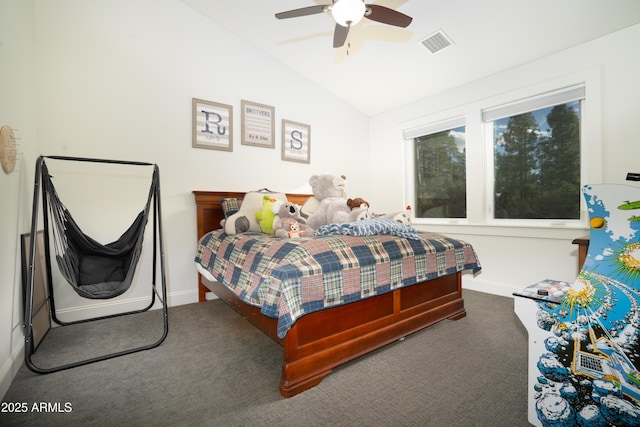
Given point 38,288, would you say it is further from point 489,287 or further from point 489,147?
point 489,147

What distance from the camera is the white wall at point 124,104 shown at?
185 cm

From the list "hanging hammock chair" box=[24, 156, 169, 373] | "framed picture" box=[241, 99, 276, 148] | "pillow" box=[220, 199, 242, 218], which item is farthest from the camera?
"framed picture" box=[241, 99, 276, 148]

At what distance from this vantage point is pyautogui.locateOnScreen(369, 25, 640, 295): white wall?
218 centimetres

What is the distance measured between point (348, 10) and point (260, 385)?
2.17 m

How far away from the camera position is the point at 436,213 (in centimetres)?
362

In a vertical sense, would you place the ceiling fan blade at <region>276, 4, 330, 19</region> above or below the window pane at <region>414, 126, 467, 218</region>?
above

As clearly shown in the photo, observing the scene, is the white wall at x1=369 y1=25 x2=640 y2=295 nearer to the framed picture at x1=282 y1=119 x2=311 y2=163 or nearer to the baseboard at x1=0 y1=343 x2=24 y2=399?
the framed picture at x1=282 y1=119 x2=311 y2=163

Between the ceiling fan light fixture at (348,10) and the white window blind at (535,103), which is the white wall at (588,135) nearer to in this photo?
the white window blind at (535,103)

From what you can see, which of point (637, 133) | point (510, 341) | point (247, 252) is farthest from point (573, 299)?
point (637, 133)

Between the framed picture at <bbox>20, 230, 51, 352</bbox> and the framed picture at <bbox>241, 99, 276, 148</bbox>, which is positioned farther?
the framed picture at <bbox>241, 99, 276, 148</bbox>

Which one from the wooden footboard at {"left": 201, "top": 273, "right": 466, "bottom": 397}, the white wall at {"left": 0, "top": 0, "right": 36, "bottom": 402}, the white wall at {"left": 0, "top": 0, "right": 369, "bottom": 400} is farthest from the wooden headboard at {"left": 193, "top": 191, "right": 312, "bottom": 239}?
the white wall at {"left": 0, "top": 0, "right": 36, "bottom": 402}

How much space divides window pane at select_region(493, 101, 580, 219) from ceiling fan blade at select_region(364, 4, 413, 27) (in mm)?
1740

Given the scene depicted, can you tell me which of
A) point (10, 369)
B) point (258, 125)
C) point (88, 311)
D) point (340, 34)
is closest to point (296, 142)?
point (258, 125)

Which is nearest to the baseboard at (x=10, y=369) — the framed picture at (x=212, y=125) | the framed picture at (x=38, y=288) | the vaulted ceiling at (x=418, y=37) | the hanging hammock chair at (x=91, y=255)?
the framed picture at (x=38, y=288)
